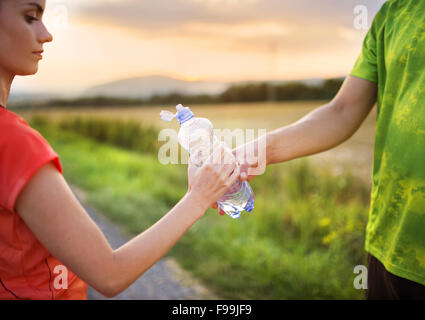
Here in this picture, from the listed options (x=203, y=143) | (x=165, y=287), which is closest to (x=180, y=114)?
(x=203, y=143)

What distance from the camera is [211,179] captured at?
1.44m

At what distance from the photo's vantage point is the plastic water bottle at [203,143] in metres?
1.76

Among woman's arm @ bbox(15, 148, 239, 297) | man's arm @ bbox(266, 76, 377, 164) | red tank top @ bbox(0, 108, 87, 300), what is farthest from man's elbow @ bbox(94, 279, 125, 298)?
Result: man's arm @ bbox(266, 76, 377, 164)

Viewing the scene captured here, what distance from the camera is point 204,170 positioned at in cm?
144

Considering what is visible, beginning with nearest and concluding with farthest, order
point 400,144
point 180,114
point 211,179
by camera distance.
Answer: point 211,179
point 400,144
point 180,114

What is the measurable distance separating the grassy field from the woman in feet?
8.10

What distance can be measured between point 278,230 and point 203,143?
9.40 ft

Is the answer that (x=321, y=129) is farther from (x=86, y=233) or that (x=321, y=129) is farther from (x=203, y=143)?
(x=86, y=233)

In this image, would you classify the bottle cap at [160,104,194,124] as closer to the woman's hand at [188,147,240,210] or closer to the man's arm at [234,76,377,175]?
the woman's hand at [188,147,240,210]

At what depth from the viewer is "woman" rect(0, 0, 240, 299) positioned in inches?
46.8

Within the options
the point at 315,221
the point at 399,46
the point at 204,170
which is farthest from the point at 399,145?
the point at 315,221

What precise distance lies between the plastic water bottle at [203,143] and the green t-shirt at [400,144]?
0.71 metres
